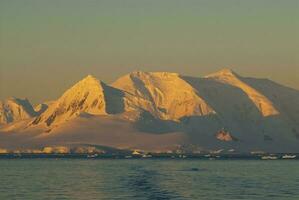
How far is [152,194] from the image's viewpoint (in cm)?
11362

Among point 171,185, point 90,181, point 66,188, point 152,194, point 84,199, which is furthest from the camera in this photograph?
point 90,181

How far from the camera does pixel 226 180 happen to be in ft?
482

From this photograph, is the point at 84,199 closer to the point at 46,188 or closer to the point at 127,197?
the point at 127,197

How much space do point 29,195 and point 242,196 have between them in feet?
87.1

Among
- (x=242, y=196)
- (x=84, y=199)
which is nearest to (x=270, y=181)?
(x=242, y=196)

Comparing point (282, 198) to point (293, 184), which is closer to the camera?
point (282, 198)

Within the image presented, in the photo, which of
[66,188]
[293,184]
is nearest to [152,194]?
[66,188]

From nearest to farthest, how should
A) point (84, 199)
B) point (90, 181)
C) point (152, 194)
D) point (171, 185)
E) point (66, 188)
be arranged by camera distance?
point (84, 199), point (152, 194), point (66, 188), point (171, 185), point (90, 181)

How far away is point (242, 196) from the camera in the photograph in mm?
109125

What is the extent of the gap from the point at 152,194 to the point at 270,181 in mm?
35740

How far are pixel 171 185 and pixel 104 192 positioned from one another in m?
17.8

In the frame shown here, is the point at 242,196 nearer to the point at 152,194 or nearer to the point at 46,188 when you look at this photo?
the point at 152,194

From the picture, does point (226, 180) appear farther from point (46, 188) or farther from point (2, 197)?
point (2, 197)

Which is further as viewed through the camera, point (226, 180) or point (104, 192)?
point (226, 180)
